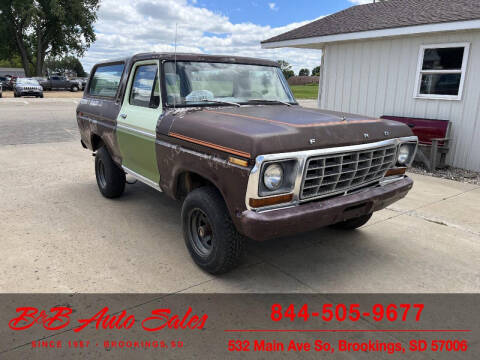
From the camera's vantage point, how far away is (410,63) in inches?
332

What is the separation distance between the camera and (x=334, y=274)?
352cm

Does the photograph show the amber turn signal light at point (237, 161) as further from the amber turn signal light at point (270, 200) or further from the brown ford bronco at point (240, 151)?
the amber turn signal light at point (270, 200)

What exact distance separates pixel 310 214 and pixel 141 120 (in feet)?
7.25

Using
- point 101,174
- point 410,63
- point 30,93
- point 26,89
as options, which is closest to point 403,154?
point 101,174

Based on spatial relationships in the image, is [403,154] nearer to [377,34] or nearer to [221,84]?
[221,84]

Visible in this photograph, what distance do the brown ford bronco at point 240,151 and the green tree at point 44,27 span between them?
42.4 m

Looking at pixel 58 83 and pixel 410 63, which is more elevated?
pixel 410 63

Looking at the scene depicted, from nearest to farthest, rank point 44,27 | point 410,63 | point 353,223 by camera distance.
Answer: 1. point 353,223
2. point 410,63
3. point 44,27

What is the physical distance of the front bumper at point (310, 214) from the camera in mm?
2777

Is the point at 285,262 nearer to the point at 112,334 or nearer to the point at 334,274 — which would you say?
the point at 334,274

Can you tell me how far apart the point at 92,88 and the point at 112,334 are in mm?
4275

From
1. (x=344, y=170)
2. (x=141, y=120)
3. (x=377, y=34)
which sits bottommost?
(x=344, y=170)

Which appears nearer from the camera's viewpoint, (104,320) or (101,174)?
(104,320)

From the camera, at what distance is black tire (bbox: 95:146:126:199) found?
5273mm
